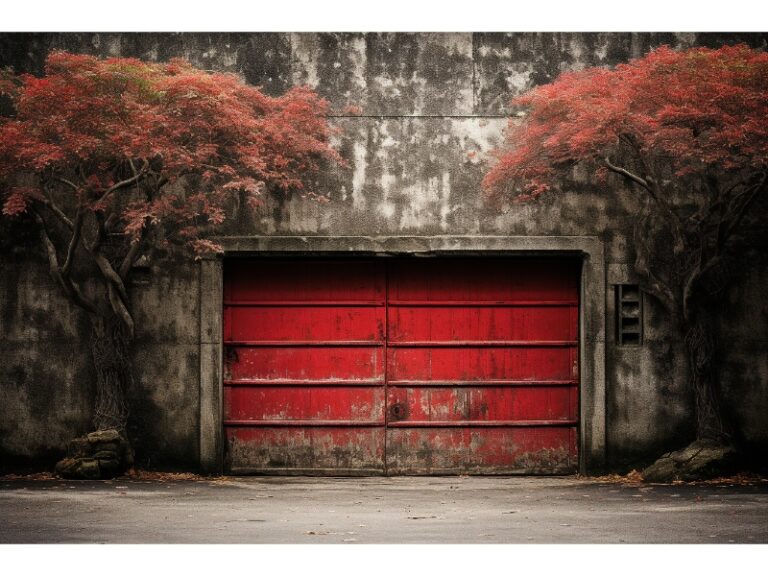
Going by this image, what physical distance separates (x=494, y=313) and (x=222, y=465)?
3.83 meters

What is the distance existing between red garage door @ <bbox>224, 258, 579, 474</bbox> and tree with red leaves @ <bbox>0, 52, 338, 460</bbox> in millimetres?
1189

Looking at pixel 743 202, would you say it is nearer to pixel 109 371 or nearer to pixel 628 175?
pixel 628 175

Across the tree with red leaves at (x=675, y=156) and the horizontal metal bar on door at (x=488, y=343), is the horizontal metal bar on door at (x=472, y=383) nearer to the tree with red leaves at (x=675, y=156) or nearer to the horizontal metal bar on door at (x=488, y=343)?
the horizontal metal bar on door at (x=488, y=343)

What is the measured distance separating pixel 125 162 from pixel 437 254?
385 centimetres

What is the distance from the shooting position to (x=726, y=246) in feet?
44.4

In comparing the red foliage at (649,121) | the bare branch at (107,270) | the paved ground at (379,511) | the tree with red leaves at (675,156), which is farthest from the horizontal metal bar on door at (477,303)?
the bare branch at (107,270)

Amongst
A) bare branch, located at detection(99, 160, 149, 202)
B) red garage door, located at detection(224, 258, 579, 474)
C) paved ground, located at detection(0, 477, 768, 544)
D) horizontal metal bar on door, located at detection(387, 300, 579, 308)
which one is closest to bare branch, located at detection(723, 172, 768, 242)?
red garage door, located at detection(224, 258, 579, 474)

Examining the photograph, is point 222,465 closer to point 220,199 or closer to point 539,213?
point 220,199

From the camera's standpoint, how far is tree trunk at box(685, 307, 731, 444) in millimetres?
13062

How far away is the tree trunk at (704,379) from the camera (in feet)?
42.9

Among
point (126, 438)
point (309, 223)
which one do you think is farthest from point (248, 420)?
point (309, 223)

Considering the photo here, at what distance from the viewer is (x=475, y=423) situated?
13.9 m

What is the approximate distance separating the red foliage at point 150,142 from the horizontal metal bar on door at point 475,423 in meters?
3.24

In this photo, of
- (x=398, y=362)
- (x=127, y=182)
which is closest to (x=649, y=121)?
(x=398, y=362)
